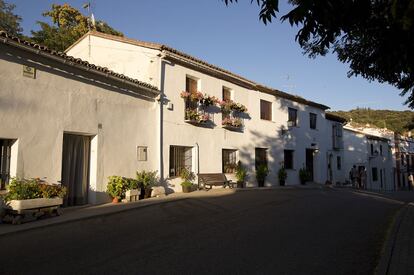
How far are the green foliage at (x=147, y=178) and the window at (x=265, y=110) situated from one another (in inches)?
371

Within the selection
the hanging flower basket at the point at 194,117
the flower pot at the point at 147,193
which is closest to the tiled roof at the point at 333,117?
the hanging flower basket at the point at 194,117

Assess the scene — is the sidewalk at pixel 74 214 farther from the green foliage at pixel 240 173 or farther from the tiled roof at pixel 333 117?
the tiled roof at pixel 333 117

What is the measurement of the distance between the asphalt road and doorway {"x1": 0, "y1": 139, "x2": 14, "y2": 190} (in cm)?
236

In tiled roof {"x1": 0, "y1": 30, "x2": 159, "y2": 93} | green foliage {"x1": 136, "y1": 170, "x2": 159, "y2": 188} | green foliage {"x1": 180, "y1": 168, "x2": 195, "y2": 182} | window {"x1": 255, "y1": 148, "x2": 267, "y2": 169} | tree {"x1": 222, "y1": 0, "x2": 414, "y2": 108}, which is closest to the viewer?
tree {"x1": 222, "y1": 0, "x2": 414, "y2": 108}

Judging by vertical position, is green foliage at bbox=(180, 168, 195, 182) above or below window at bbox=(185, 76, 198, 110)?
below

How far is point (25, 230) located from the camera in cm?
766

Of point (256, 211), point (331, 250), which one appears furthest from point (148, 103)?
point (331, 250)

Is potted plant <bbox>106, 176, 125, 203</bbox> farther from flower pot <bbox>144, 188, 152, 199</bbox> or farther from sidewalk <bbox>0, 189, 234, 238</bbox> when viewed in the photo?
flower pot <bbox>144, 188, 152, 199</bbox>

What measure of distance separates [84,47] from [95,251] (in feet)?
47.9

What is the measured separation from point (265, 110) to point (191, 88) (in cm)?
671

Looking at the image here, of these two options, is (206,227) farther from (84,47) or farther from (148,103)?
(84,47)

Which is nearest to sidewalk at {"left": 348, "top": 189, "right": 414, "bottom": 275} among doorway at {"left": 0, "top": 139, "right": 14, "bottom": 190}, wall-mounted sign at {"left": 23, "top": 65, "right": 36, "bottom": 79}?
doorway at {"left": 0, "top": 139, "right": 14, "bottom": 190}

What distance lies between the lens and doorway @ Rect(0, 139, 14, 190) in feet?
31.3

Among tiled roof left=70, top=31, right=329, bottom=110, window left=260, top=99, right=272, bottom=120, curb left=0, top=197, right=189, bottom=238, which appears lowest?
curb left=0, top=197, right=189, bottom=238
